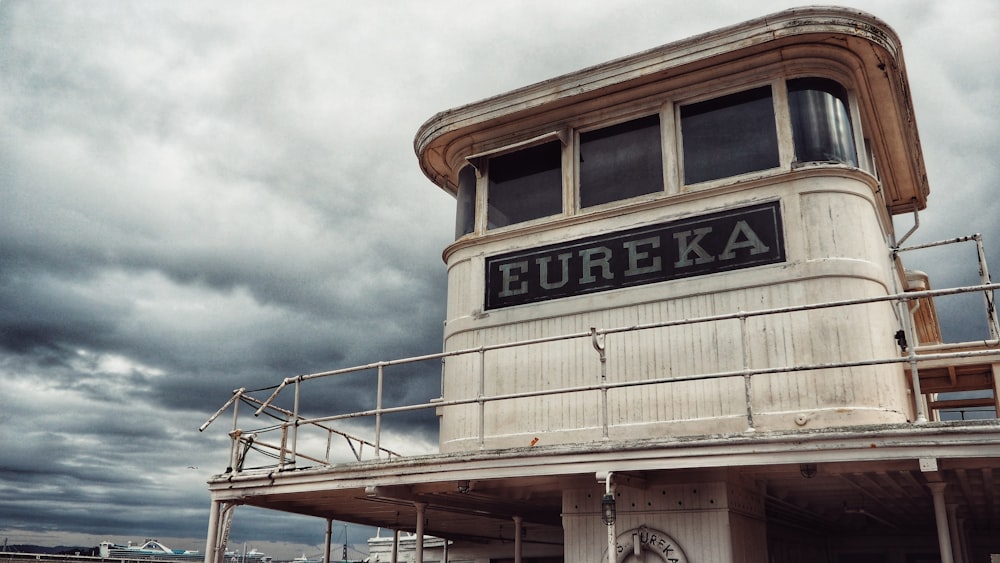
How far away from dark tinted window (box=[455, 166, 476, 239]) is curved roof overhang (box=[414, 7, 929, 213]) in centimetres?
27

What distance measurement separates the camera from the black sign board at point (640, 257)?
895 cm

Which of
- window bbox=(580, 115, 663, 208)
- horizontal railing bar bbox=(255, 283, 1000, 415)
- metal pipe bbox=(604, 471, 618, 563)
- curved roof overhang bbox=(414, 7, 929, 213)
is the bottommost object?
metal pipe bbox=(604, 471, 618, 563)

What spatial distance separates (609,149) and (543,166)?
94 cm

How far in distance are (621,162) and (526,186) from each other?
1.34 metres

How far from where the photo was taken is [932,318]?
15469 mm

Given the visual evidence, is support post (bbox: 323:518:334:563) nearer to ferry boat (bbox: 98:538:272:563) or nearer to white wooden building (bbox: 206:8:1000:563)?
white wooden building (bbox: 206:8:1000:563)

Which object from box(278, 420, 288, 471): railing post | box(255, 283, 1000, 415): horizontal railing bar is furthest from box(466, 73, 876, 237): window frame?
box(278, 420, 288, 471): railing post

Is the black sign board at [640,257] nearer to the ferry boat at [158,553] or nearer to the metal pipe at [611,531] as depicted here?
the metal pipe at [611,531]

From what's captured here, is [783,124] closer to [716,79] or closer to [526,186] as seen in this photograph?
[716,79]

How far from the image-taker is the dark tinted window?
36.3ft

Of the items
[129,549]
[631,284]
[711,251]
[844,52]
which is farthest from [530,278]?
[129,549]

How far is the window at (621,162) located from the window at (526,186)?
40 cm

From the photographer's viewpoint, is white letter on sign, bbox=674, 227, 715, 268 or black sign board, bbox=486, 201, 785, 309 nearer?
black sign board, bbox=486, 201, 785, 309

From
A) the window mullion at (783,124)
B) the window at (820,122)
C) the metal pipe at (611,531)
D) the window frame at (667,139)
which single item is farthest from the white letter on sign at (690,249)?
the metal pipe at (611,531)
